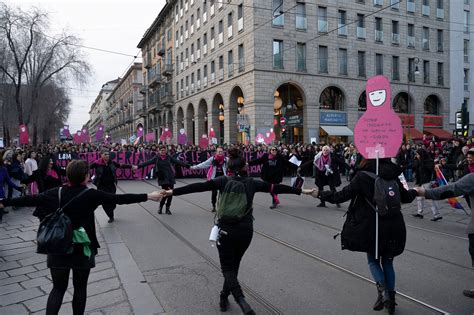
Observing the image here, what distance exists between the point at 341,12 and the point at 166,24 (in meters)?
29.8

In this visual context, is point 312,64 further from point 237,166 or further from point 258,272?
point 237,166

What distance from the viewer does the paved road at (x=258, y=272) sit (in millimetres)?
4160

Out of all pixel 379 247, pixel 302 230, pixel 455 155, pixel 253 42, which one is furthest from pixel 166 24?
pixel 379 247

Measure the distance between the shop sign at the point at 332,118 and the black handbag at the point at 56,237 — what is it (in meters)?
29.2

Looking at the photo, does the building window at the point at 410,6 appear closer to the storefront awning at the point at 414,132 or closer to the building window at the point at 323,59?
the building window at the point at 323,59

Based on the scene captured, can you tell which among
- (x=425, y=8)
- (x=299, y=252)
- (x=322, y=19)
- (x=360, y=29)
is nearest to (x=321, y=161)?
(x=299, y=252)

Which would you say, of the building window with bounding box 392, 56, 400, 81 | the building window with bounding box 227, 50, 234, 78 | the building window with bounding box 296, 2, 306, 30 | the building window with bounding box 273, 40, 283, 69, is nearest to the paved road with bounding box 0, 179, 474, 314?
the building window with bounding box 273, 40, 283, 69

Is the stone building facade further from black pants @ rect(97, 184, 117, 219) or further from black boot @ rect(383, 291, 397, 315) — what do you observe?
black boot @ rect(383, 291, 397, 315)

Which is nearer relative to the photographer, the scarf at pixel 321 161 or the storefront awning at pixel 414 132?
the scarf at pixel 321 161

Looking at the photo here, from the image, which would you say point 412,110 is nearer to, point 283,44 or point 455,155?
point 283,44

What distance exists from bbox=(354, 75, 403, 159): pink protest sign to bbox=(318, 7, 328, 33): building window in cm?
2736

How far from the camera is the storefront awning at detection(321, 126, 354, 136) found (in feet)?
99.2

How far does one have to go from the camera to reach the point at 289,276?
16.5ft

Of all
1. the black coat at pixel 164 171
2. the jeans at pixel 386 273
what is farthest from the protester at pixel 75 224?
the black coat at pixel 164 171
